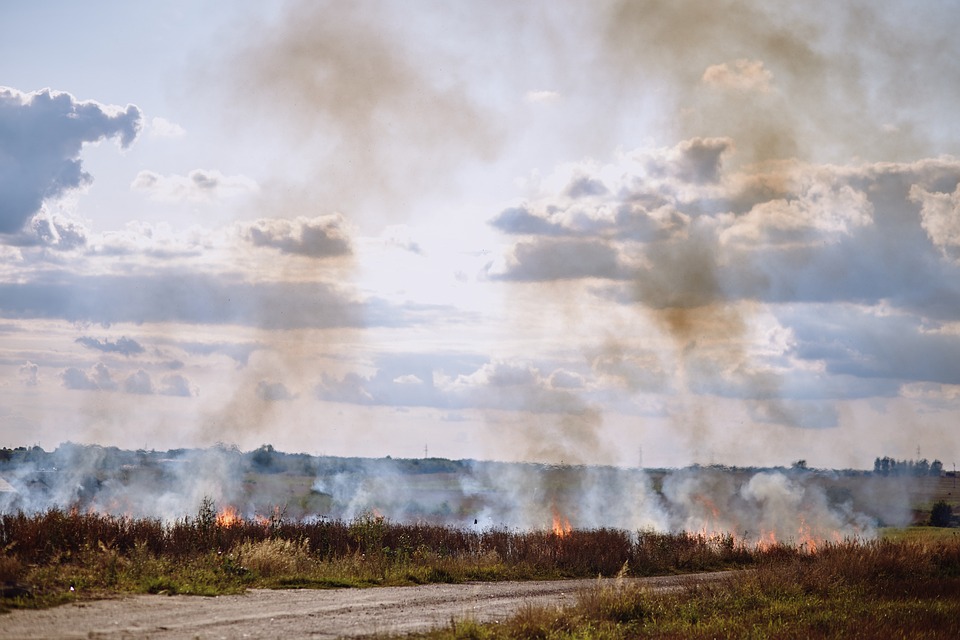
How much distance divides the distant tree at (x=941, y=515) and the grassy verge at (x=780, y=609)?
62.5m

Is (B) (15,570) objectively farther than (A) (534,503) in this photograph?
No

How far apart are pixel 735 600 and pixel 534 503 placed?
5169 centimetres

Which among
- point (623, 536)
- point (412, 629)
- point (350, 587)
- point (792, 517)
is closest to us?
point (412, 629)

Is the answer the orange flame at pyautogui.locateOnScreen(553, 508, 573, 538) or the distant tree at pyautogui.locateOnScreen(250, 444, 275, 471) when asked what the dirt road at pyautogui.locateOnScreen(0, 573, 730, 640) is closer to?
the orange flame at pyautogui.locateOnScreen(553, 508, 573, 538)

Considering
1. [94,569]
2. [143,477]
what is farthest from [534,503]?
[94,569]

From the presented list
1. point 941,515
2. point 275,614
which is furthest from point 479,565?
point 941,515

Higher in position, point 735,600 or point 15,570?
point 15,570

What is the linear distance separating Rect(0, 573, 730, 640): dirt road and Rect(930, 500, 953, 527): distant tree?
251 feet

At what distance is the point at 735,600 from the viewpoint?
25.1 meters

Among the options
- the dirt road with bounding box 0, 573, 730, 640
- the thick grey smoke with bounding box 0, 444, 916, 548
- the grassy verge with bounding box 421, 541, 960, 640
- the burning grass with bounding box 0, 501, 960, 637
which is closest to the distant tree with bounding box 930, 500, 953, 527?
the thick grey smoke with bounding box 0, 444, 916, 548

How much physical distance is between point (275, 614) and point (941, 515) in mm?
86924

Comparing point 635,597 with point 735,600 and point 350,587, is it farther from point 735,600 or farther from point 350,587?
point 350,587

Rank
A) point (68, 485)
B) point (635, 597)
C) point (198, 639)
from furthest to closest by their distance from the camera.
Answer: point (68, 485) → point (635, 597) → point (198, 639)

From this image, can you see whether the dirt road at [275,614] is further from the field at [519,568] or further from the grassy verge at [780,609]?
the grassy verge at [780,609]
